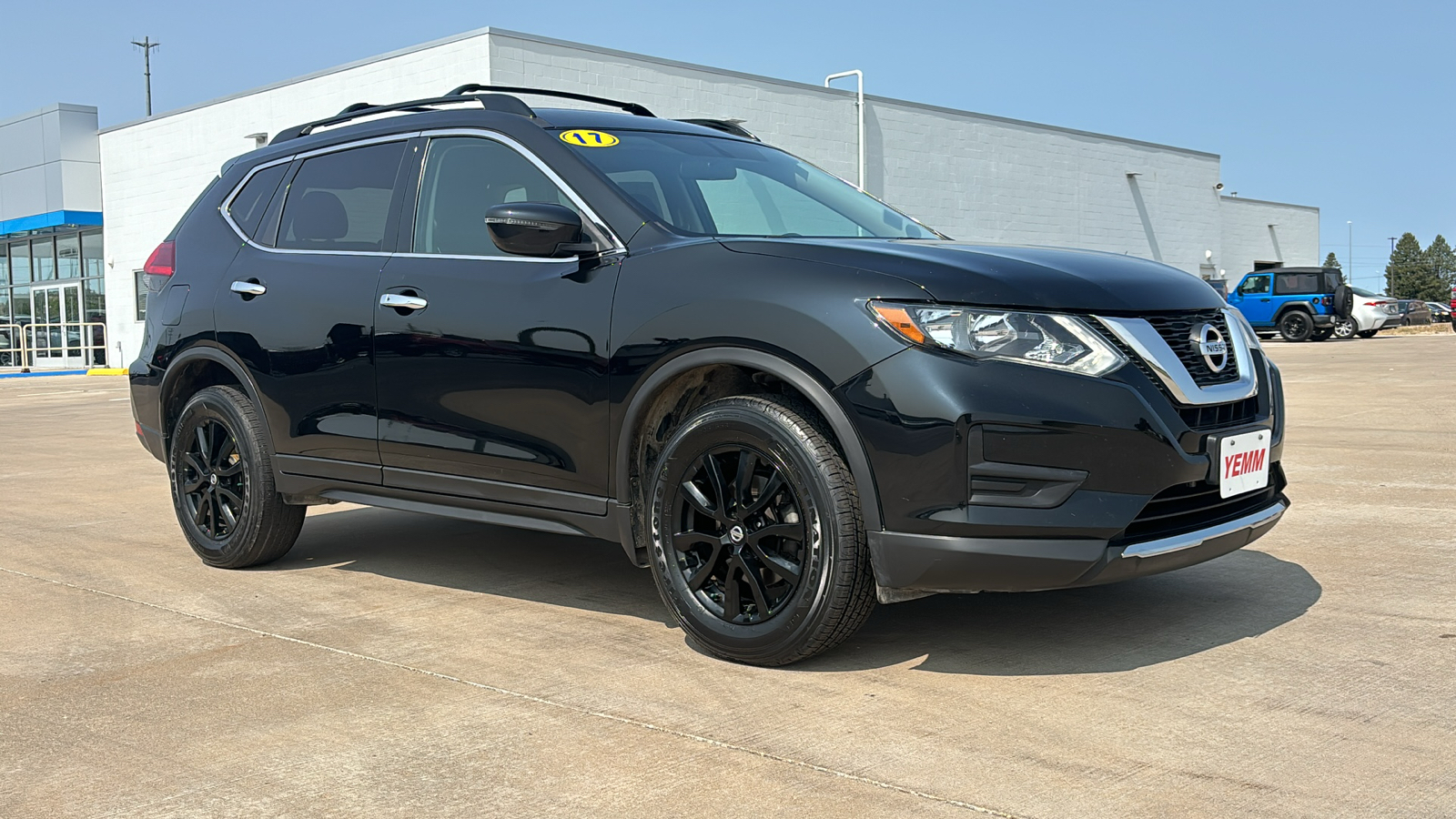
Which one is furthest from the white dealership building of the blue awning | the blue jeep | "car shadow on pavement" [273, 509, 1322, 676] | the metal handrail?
"car shadow on pavement" [273, 509, 1322, 676]

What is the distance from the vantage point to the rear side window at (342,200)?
5133 mm

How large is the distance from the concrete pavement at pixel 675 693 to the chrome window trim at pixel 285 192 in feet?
4.32

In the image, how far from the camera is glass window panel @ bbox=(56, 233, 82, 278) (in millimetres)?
36156

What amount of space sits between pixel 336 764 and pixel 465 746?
307 millimetres

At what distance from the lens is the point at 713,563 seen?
3973 mm

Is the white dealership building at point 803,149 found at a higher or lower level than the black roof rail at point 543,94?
higher

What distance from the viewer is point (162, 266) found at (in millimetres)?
5996

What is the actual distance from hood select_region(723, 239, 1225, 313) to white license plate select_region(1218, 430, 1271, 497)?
42cm

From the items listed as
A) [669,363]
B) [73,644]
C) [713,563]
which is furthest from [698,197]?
[73,644]

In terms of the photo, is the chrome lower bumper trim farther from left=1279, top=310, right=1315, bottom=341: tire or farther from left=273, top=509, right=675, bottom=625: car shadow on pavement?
left=1279, top=310, right=1315, bottom=341: tire

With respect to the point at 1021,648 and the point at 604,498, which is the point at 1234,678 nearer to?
the point at 1021,648

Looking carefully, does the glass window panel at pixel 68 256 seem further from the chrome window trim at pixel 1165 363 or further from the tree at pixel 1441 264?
the tree at pixel 1441 264

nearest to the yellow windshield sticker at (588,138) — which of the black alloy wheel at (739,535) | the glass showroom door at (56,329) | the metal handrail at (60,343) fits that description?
the black alloy wheel at (739,535)

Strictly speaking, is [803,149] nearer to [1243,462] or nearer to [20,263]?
[1243,462]
